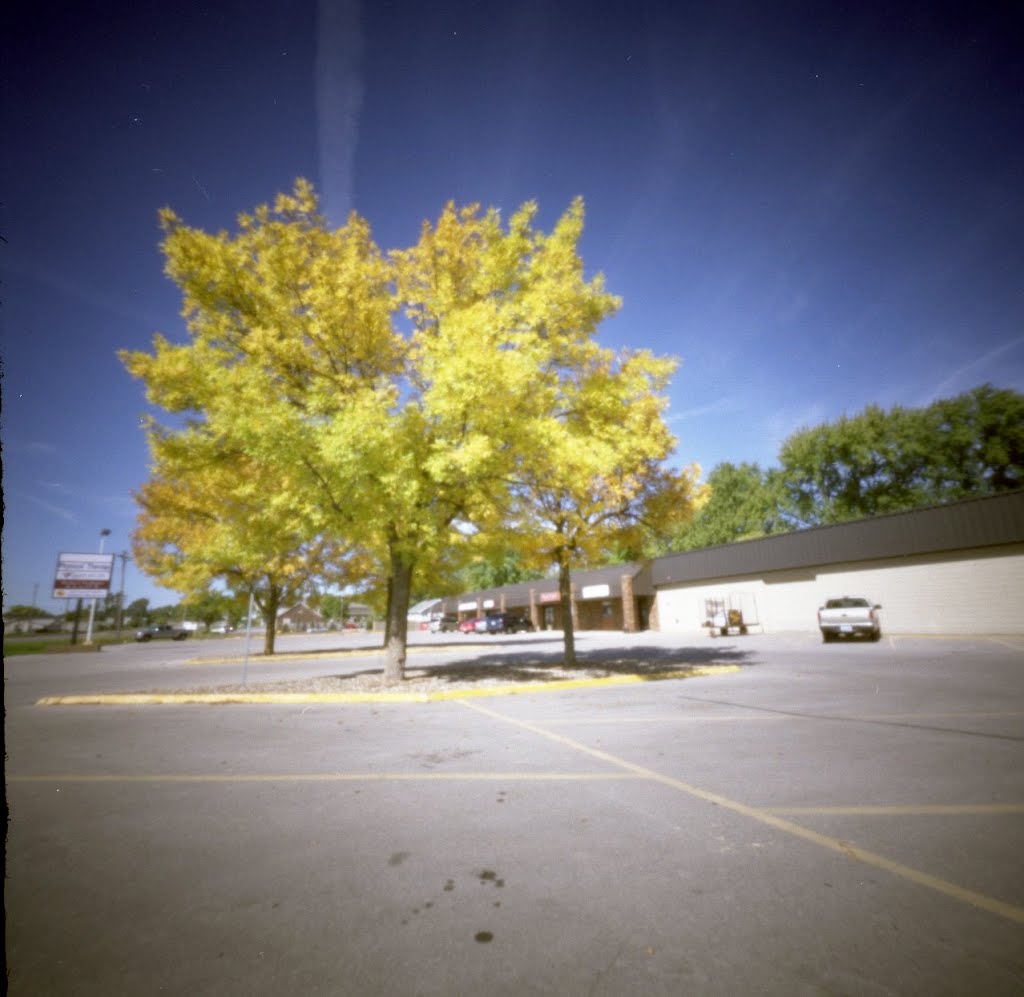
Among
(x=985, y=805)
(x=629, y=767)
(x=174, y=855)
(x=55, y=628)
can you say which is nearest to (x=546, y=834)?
(x=629, y=767)

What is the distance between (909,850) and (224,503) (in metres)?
19.3

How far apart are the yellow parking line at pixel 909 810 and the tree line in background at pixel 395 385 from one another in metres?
6.33

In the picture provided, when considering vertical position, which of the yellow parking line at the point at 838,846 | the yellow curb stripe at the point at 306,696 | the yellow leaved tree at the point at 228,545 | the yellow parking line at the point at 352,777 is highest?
the yellow leaved tree at the point at 228,545

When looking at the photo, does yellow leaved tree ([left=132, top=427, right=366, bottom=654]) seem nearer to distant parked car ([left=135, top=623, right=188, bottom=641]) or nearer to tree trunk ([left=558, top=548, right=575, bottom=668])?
tree trunk ([left=558, top=548, right=575, bottom=668])

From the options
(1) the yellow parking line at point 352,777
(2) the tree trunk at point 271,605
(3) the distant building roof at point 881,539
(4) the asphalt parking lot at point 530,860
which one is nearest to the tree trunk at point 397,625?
(4) the asphalt parking lot at point 530,860

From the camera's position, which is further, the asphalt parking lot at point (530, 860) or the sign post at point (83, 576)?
the sign post at point (83, 576)

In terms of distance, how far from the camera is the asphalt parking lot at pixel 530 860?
8.25 ft

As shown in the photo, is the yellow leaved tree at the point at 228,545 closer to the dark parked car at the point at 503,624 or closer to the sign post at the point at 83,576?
the sign post at the point at 83,576

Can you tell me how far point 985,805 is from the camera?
4191mm

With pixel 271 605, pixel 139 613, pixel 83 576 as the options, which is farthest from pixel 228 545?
pixel 139 613

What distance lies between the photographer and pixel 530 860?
11.5ft

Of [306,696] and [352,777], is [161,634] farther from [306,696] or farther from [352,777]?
[352,777]

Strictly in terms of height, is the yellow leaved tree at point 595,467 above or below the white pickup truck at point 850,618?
above

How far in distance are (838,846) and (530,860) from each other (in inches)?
83.2
